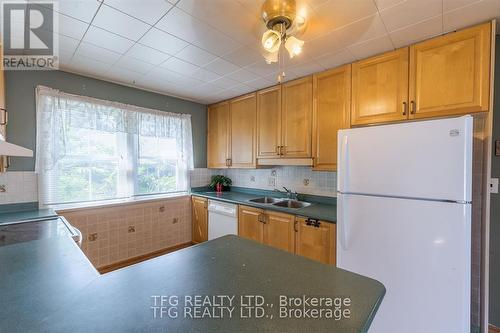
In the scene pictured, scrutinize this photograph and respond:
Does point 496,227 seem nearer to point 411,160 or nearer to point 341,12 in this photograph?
point 411,160

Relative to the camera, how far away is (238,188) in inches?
142

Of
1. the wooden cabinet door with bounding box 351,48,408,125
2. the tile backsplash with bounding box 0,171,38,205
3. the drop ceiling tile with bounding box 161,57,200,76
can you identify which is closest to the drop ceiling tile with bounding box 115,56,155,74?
the drop ceiling tile with bounding box 161,57,200,76

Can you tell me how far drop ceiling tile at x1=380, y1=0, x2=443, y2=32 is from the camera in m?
1.31

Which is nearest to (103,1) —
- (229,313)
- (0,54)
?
(0,54)

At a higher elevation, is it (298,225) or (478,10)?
(478,10)

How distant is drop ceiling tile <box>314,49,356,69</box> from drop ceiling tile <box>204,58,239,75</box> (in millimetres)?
813

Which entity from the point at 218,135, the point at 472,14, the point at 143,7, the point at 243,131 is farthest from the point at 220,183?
the point at 472,14

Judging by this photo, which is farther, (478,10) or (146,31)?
(146,31)

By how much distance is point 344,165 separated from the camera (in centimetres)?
167

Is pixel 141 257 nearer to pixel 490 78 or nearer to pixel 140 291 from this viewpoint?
pixel 140 291

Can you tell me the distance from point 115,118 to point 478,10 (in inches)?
132

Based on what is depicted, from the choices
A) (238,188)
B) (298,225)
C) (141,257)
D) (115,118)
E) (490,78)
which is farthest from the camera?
(238,188)

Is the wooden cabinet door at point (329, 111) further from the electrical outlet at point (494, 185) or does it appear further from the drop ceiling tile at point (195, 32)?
the electrical outlet at point (494, 185)

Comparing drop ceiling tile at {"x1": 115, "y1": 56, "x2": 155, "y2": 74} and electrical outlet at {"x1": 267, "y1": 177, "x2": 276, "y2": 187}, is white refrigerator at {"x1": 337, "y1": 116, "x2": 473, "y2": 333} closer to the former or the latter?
electrical outlet at {"x1": 267, "y1": 177, "x2": 276, "y2": 187}
